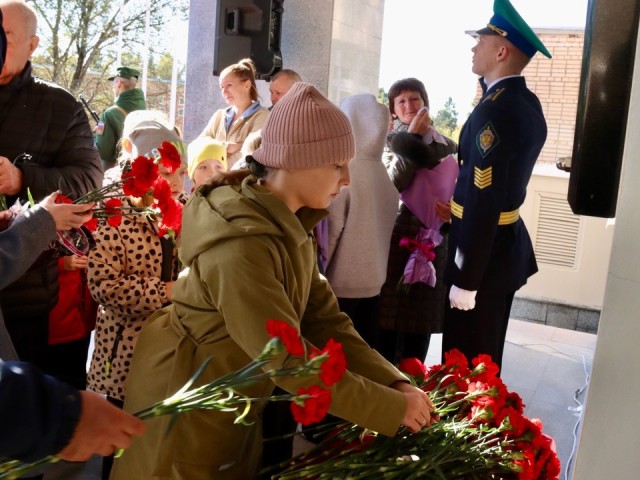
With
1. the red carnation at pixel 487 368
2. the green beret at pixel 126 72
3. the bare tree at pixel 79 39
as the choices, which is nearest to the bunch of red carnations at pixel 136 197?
the red carnation at pixel 487 368

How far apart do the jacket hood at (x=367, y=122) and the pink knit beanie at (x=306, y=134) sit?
155 centimetres

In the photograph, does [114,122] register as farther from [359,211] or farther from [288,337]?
[288,337]

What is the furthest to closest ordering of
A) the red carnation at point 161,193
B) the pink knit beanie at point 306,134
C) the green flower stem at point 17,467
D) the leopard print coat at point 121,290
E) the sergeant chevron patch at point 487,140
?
1. the sergeant chevron patch at point 487,140
2. the leopard print coat at point 121,290
3. the red carnation at point 161,193
4. the pink knit beanie at point 306,134
5. the green flower stem at point 17,467

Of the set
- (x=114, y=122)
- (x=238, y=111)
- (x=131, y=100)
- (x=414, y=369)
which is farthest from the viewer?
(x=131, y=100)

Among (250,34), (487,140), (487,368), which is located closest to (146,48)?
(250,34)

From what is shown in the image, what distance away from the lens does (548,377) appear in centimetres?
456

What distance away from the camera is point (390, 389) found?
1465mm

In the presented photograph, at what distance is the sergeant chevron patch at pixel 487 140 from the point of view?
108 inches

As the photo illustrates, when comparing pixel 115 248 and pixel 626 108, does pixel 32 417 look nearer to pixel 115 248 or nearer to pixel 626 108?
pixel 626 108

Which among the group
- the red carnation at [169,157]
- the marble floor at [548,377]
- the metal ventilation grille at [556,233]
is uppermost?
the red carnation at [169,157]

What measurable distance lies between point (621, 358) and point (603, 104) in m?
0.36

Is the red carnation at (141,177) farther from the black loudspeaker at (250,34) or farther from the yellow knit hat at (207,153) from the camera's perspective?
the black loudspeaker at (250,34)

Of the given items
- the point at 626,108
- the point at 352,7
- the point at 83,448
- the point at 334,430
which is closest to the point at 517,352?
the point at 352,7

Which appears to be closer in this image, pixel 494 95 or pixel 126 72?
pixel 494 95
